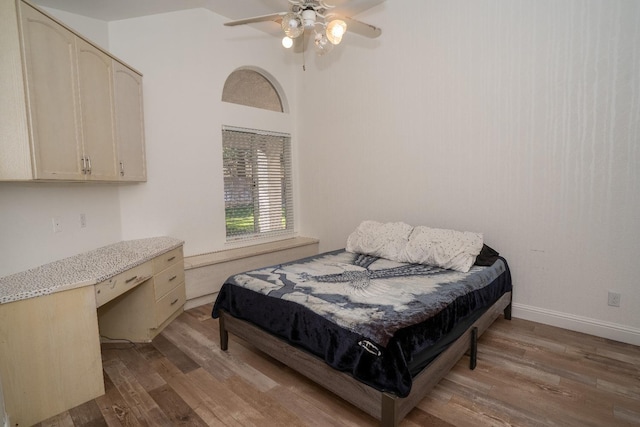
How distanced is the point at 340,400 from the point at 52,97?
260cm

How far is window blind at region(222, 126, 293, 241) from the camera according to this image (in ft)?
12.8

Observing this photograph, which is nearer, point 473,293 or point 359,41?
point 473,293

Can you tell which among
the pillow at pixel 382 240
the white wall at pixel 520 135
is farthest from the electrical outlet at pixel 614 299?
the pillow at pixel 382 240

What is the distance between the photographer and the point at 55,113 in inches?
77.9

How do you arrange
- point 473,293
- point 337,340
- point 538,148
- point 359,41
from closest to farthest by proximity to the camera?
1. point 337,340
2. point 473,293
3. point 538,148
4. point 359,41

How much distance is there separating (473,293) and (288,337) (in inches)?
52.6

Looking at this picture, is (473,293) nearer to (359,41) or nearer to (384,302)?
(384,302)

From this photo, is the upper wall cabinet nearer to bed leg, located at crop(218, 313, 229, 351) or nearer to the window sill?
the window sill

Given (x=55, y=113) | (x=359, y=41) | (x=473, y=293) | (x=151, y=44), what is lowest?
(x=473, y=293)

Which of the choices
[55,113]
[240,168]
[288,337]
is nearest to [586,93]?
[288,337]

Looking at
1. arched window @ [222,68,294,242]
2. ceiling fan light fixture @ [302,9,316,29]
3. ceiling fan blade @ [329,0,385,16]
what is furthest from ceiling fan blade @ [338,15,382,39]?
arched window @ [222,68,294,242]

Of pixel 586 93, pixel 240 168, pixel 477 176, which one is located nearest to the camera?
pixel 586 93

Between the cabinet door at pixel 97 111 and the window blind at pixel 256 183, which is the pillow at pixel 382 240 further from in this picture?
the cabinet door at pixel 97 111

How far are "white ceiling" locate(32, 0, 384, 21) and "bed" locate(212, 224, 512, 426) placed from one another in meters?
2.13
